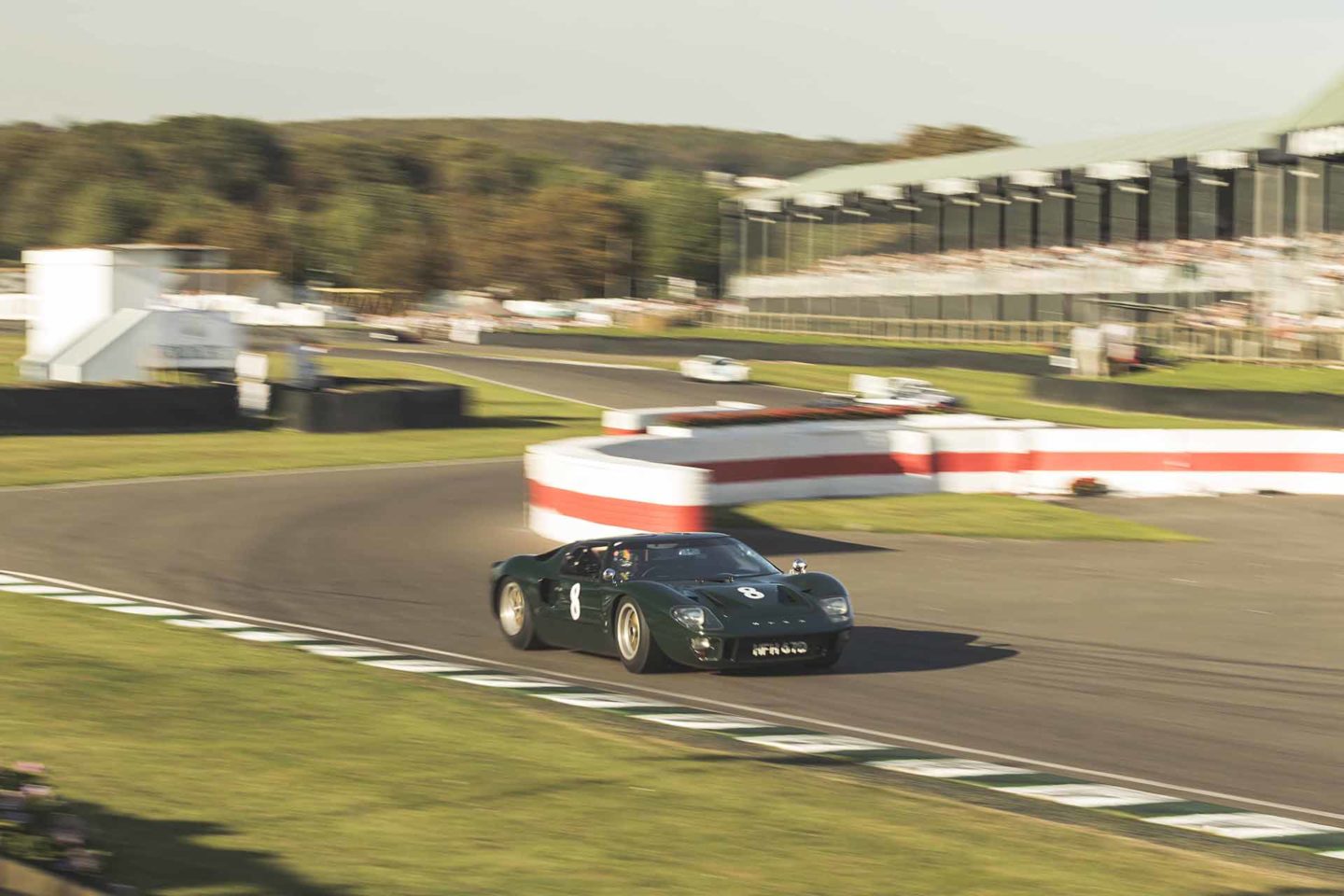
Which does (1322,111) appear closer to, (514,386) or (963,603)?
(514,386)

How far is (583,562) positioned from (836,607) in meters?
2.09

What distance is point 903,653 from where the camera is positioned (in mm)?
13523

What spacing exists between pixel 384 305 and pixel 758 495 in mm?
90048

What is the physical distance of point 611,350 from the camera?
66.6m

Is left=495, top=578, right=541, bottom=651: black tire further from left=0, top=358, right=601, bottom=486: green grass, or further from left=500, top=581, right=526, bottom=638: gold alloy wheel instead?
left=0, top=358, right=601, bottom=486: green grass

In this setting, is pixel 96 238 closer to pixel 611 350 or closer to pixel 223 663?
pixel 611 350

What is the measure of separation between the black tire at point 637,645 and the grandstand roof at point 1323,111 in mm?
45420

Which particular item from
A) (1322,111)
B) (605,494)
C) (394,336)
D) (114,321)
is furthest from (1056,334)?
(605,494)

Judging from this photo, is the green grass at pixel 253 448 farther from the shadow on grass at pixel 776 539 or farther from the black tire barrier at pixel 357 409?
the shadow on grass at pixel 776 539

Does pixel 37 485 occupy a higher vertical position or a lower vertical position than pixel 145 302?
lower

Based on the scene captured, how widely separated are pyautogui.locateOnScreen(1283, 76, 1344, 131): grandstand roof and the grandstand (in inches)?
3.3

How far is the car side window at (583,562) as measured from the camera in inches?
529

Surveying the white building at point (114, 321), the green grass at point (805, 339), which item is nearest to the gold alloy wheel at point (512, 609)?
the white building at point (114, 321)

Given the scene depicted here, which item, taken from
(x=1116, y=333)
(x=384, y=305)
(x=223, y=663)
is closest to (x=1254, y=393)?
(x=1116, y=333)
